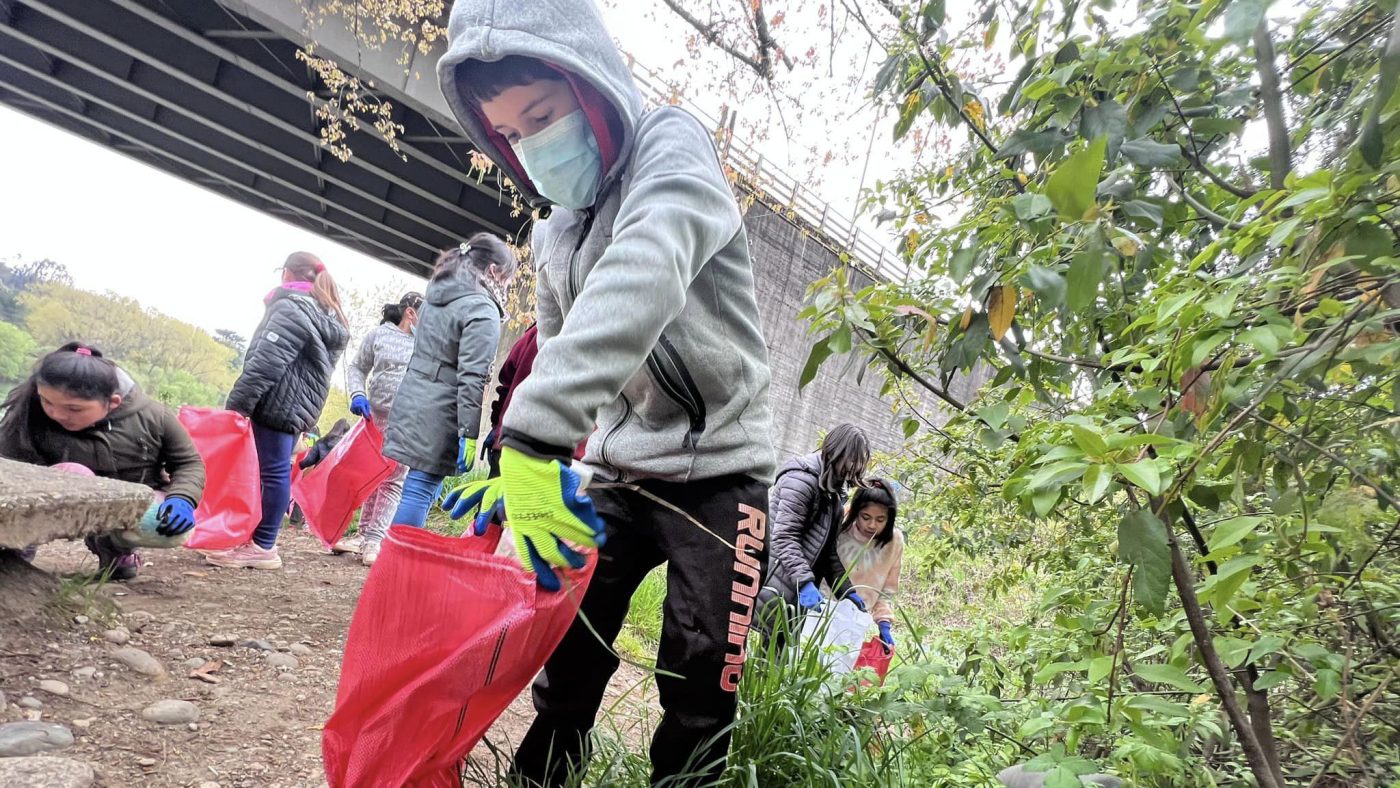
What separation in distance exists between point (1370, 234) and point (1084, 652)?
1088 millimetres

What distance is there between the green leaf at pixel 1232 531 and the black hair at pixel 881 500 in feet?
8.06

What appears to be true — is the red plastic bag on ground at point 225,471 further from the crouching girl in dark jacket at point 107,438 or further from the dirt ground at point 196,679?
the dirt ground at point 196,679

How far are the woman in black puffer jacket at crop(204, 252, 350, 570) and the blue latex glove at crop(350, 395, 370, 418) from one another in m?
0.22

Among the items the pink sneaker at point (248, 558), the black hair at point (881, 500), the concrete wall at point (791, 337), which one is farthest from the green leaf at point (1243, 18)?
the concrete wall at point (791, 337)

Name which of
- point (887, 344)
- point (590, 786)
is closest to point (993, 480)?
point (887, 344)

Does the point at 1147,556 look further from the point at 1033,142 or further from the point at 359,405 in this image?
the point at 359,405

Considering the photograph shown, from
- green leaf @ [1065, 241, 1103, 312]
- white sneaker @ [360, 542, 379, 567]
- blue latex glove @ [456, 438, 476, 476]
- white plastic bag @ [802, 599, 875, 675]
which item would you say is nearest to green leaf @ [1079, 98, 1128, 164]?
green leaf @ [1065, 241, 1103, 312]

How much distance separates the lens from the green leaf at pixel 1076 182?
31.2 inches

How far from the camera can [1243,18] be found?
0.84 meters

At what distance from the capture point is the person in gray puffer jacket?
2955 millimetres

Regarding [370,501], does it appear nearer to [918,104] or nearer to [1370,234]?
[918,104]

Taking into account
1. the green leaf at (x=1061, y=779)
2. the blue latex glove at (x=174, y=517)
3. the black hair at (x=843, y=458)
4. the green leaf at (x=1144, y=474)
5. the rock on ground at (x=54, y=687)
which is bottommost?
the rock on ground at (x=54, y=687)

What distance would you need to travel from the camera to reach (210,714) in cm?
210

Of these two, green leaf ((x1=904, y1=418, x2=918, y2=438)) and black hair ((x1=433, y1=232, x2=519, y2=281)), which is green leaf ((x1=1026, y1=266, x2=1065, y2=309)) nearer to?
green leaf ((x1=904, y1=418, x2=918, y2=438))
